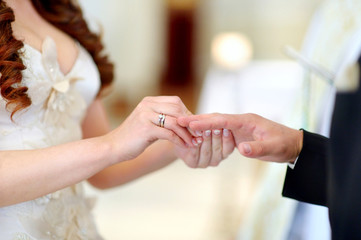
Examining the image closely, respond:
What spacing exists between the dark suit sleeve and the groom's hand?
2 centimetres

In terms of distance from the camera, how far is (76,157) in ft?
2.68

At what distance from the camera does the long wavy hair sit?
0.88m

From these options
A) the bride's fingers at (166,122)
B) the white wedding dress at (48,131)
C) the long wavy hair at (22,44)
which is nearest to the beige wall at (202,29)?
the long wavy hair at (22,44)

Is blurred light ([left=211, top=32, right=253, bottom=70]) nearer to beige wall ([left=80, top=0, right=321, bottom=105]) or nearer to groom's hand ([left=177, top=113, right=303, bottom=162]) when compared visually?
groom's hand ([left=177, top=113, right=303, bottom=162])

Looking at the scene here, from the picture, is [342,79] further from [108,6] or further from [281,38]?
[281,38]

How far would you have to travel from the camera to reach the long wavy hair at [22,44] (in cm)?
88

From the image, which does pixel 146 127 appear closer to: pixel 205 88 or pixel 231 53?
pixel 205 88

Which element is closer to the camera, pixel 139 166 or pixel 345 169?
pixel 345 169

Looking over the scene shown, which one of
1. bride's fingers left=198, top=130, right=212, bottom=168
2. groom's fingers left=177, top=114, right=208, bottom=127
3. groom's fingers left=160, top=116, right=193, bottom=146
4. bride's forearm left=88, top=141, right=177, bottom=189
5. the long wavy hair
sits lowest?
bride's forearm left=88, top=141, right=177, bottom=189

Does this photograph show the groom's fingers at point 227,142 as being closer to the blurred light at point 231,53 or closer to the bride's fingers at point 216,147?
the bride's fingers at point 216,147

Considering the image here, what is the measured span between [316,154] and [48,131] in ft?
1.86

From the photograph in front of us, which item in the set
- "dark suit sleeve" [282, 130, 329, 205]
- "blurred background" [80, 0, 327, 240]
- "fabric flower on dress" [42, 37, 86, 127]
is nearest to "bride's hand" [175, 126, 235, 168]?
"dark suit sleeve" [282, 130, 329, 205]

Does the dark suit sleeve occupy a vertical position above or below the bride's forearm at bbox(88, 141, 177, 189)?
above

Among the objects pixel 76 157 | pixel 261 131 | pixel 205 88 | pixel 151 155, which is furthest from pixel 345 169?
pixel 205 88
